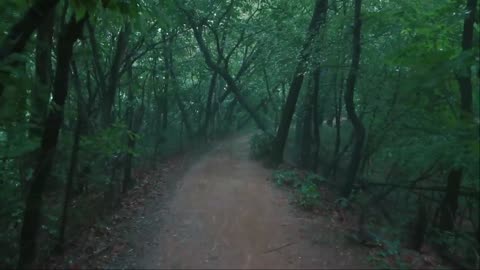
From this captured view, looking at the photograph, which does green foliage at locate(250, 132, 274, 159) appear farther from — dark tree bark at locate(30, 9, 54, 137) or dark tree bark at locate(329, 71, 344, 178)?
dark tree bark at locate(30, 9, 54, 137)

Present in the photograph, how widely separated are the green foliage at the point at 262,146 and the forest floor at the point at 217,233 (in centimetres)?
426

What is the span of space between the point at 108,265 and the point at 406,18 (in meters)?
8.33

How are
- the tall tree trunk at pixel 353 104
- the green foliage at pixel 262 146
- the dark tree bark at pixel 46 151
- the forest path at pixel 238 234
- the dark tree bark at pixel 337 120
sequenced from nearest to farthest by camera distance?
the dark tree bark at pixel 46 151
the forest path at pixel 238 234
the tall tree trunk at pixel 353 104
the dark tree bark at pixel 337 120
the green foliage at pixel 262 146

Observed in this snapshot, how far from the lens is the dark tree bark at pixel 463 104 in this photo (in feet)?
25.6

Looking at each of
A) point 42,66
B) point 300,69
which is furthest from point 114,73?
point 300,69

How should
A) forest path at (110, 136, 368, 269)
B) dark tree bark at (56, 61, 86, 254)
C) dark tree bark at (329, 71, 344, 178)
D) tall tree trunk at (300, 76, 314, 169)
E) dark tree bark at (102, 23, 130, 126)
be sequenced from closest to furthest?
1. dark tree bark at (56, 61, 86, 254)
2. forest path at (110, 136, 368, 269)
3. dark tree bark at (102, 23, 130, 126)
4. dark tree bark at (329, 71, 344, 178)
5. tall tree trunk at (300, 76, 314, 169)

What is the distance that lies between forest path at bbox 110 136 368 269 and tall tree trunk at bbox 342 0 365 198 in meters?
2.06

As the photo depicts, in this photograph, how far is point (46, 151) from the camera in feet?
22.0

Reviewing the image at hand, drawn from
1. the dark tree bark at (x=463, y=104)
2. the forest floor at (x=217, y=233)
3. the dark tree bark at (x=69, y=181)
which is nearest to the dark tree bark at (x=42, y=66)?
the dark tree bark at (x=69, y=181)

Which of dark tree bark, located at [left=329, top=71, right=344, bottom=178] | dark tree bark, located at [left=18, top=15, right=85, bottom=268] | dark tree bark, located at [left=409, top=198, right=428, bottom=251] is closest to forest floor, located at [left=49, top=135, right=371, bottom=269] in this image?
dark tree bark, located at [left=18, top=15, right=85, bottom=268]

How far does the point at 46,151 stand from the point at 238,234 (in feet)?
14.1

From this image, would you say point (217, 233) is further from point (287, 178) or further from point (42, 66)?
point (287, 178)

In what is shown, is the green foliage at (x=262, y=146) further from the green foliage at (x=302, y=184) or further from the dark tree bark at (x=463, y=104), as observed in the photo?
the dark tree bark at (x=463, y=104)

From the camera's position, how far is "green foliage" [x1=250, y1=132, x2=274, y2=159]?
18609 mm
